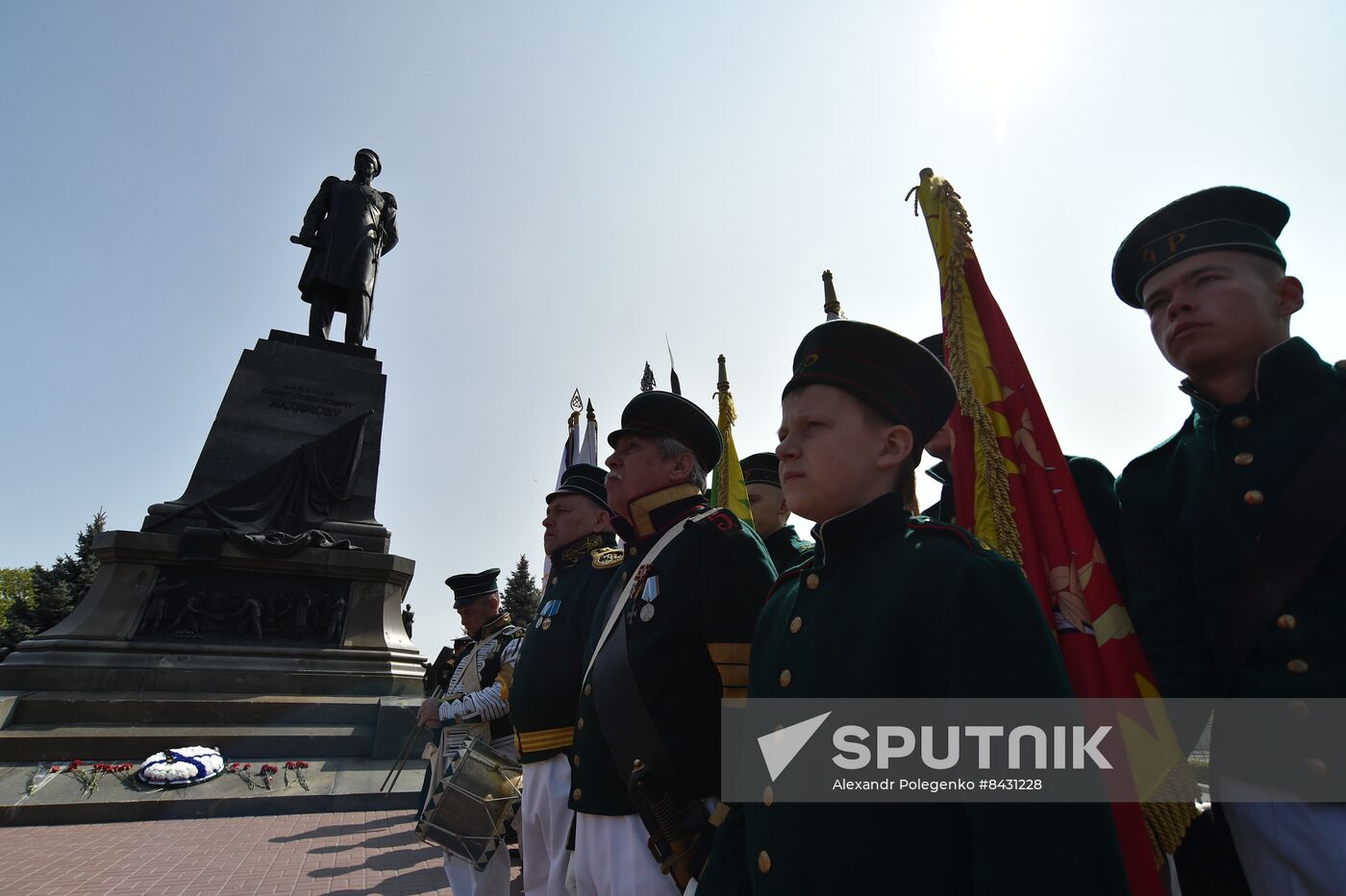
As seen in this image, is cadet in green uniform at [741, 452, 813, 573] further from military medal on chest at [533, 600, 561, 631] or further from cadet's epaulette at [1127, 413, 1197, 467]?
cadet's epaulette at [1127, 413, 1197, 467]

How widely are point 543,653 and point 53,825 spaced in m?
7.69

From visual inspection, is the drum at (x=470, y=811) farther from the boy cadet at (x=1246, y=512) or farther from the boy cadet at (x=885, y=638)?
the boy cadet at (x=1246, y=512)

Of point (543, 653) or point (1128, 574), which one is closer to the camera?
point (1128, 574)

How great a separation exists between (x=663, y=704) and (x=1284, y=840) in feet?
5.35

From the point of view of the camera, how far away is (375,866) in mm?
6496

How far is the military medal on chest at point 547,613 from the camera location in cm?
386

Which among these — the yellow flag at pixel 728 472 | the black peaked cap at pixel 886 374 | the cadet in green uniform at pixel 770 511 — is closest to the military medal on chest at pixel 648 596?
the black peaked cap at pixel 886 374

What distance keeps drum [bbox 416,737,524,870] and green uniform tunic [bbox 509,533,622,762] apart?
0.70 metres

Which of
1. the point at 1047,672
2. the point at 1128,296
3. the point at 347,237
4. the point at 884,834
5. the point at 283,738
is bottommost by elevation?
the point at 283,738

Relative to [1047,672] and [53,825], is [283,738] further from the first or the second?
[1047,672]

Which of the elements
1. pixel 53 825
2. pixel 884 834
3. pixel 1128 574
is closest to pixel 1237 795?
pixel 1128 574

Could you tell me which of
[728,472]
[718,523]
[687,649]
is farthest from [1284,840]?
[728,472]

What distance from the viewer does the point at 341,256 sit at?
52.2 ft

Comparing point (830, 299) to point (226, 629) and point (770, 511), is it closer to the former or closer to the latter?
point (770, 511)
